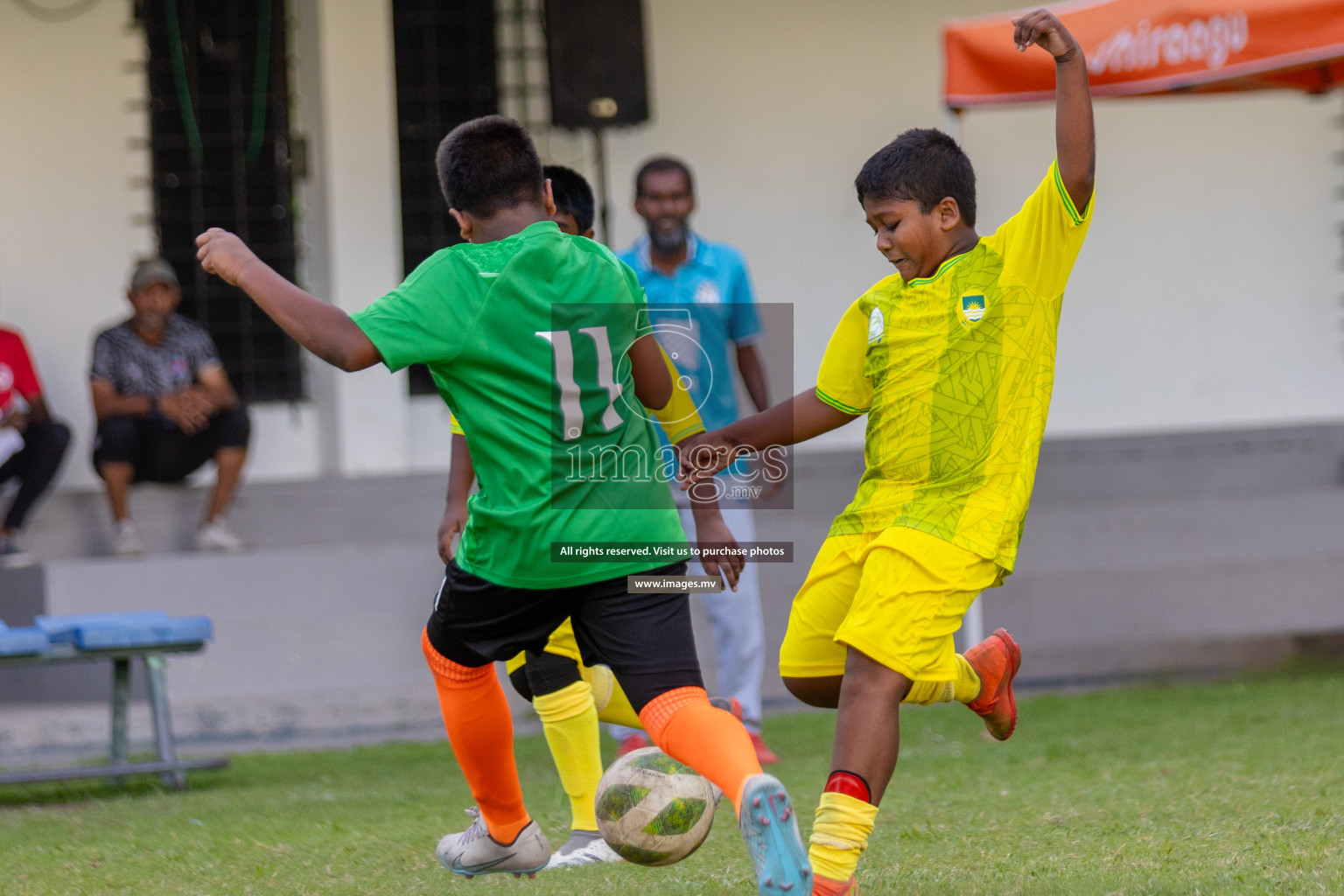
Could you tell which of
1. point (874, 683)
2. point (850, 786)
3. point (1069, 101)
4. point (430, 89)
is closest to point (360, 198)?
point (430, 89)

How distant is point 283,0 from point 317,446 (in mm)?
2571

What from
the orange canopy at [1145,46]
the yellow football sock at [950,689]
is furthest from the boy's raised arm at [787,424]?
the orange canopy at [1145,46]

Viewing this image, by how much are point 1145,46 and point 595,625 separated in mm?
4556

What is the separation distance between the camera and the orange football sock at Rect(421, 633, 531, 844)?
3.77m

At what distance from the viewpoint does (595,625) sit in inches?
140

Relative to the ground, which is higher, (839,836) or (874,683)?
(874,683)

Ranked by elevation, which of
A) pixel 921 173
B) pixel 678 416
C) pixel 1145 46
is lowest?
pixel 678 416

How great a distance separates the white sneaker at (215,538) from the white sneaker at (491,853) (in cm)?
469

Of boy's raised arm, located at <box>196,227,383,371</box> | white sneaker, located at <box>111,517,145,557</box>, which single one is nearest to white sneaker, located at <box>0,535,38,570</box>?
white sneaker, located at <box>111,517,145,557</box>

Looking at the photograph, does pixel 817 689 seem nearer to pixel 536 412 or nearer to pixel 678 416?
pixel 678 416

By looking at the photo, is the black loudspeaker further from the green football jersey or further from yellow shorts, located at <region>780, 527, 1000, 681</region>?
yellow shorts, located at <region>780, 527, 1000, 681</region>

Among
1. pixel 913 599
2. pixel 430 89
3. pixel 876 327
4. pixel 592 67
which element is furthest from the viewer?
pixel 430 89

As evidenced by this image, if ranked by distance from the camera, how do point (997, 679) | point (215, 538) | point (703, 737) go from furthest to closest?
point (215, 538) → point (997, 679) → point (703, 737)

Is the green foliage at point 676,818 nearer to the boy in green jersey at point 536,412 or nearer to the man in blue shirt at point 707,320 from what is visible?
the boy in green jersey at point 536,412
